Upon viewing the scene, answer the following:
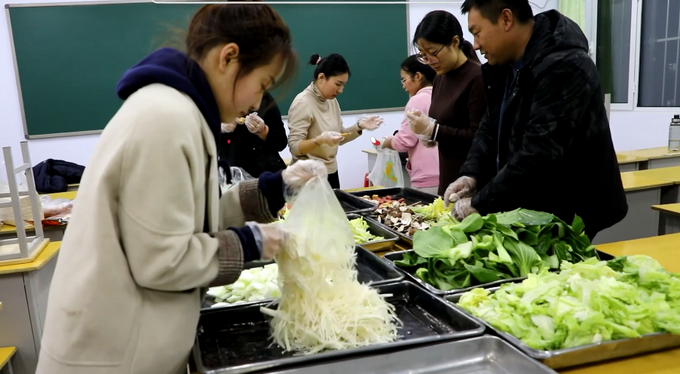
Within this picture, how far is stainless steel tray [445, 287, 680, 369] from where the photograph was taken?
3.71 ft

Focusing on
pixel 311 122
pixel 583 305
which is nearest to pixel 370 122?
pixel 311 122

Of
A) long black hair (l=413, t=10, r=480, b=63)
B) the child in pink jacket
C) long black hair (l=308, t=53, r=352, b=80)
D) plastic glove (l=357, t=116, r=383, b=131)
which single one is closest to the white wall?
long black hair (l=308, t=53, r=352, b=80)

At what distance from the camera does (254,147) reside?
11.8 ft

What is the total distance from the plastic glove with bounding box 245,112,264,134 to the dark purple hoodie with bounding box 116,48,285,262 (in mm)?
2359

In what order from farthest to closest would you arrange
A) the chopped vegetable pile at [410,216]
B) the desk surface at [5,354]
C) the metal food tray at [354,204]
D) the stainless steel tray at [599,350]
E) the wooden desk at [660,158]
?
the wooden desk at [660,158] → the metal food tray at [354,204] → the chopped vegetable pile at [410,216] → the desk surface at [5,354] → the stainless steel tray at [599,350]

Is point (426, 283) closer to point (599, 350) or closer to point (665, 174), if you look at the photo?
point (599, 350)

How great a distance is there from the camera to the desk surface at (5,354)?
2244 mm

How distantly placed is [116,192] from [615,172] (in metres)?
1.88

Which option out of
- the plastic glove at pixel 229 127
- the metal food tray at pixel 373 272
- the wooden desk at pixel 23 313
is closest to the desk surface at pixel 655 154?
the plastic glove at pixel 229 127

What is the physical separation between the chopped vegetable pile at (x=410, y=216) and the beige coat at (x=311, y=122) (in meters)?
1.09

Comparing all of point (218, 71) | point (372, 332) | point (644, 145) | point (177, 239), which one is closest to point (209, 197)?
point (177, 239)

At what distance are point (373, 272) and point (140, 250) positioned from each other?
102 centimetres

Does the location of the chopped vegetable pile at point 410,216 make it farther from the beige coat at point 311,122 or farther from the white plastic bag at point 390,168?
the white plastic bag at point 390,168

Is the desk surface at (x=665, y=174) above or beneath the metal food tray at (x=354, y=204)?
beneath
